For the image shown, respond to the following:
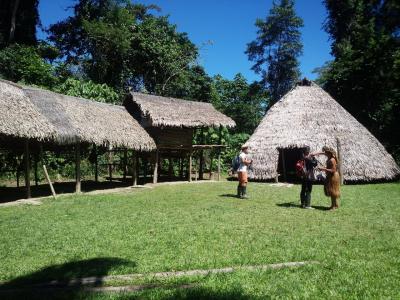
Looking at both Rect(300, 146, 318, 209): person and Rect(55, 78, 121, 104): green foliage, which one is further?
Rect(55, 78, 121, 104): green foliage

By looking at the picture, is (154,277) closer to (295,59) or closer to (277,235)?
(277,235)

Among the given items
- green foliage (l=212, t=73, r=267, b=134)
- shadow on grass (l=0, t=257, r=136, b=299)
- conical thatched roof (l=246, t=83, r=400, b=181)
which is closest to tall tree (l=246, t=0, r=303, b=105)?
green foliage (l=212, t=73, r=267, b=134)

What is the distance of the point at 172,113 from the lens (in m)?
19.7

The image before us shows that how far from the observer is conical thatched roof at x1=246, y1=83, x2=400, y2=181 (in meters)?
18.8

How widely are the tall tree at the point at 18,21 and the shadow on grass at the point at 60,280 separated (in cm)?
2536

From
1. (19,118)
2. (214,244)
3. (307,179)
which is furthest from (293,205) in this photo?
(19,118)

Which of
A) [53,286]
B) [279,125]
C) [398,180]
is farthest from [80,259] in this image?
[398,180]

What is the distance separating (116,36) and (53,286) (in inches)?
957

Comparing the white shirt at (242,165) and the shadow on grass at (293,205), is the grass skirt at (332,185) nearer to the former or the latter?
the shadow on grass at (293,205)

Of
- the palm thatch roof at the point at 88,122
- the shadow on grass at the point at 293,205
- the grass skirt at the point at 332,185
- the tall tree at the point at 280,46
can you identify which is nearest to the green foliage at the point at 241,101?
the tall tree at the point at 280,46

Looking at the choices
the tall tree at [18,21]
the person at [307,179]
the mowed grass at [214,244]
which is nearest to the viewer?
the mowed grass at [214,244]

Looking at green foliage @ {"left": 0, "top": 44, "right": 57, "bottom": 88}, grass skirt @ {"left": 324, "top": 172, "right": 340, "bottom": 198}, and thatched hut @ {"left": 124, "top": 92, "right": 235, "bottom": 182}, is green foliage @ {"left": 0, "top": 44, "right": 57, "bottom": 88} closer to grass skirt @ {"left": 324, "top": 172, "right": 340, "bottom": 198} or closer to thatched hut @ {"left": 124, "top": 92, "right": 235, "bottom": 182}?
thatched hut @ {"left": 124, "top": 92, "right": 235, "bottom": 182}

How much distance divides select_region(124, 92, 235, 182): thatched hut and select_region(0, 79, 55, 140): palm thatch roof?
586cm

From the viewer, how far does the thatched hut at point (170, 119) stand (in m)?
19.1
